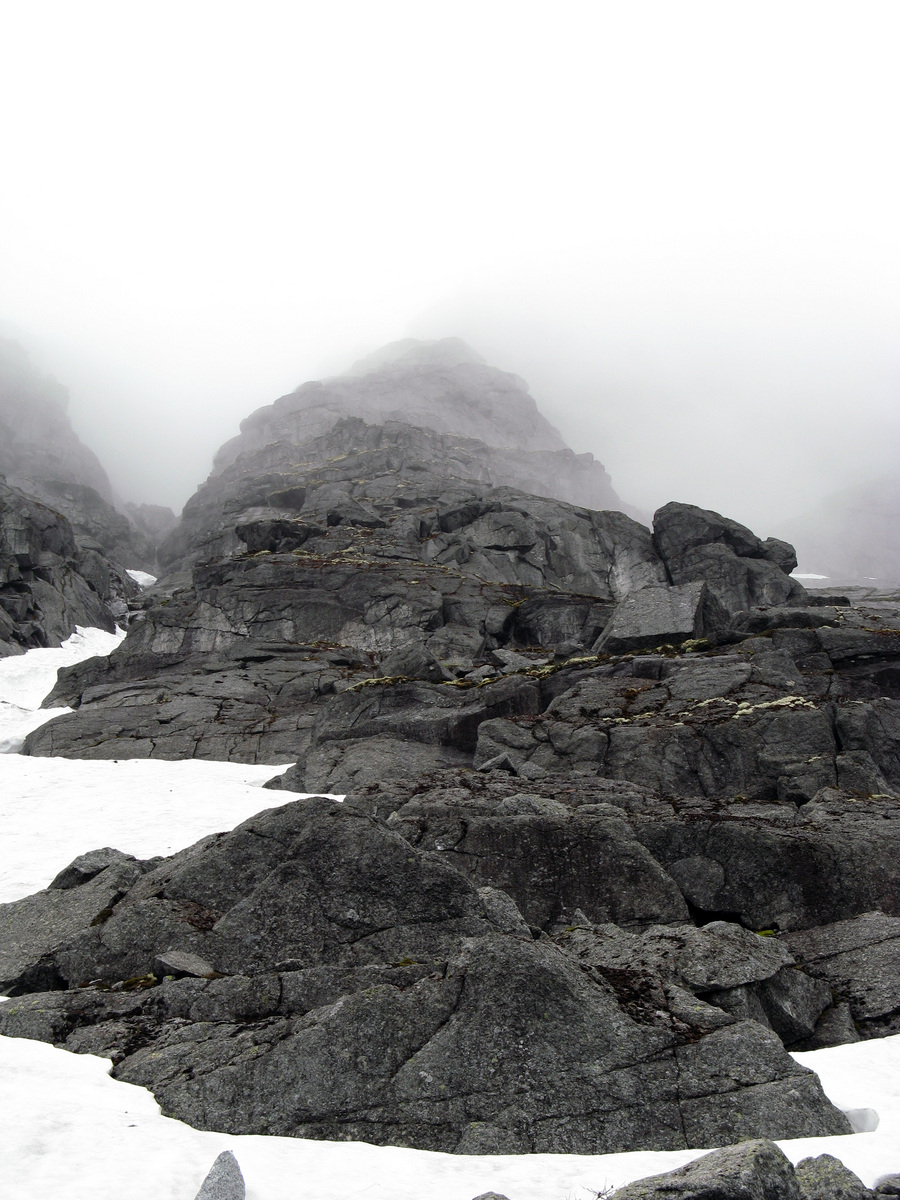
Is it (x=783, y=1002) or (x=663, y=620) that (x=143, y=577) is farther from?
(x=783, y=1002)

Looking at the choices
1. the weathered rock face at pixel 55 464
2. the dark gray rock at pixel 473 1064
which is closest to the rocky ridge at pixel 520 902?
the dark gray rock at pixel 473 1064

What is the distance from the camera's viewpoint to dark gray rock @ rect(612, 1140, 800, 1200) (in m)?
5.34

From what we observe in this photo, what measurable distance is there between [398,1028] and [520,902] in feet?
21.8

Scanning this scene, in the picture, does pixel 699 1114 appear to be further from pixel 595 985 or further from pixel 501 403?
pixel 501 403

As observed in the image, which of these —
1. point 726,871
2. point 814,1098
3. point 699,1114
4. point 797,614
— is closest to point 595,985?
point 699,1114

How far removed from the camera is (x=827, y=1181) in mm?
5777

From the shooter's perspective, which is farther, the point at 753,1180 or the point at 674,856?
the point at 674,856

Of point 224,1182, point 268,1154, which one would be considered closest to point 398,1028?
point 268,1154

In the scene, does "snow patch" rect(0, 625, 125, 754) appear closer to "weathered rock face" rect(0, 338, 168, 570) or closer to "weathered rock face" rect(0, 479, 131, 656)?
"weathered rock face" rect(0, 479, 131, 656)

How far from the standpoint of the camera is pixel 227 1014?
916 centimetres

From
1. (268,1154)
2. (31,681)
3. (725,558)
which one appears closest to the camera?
(268,1154)

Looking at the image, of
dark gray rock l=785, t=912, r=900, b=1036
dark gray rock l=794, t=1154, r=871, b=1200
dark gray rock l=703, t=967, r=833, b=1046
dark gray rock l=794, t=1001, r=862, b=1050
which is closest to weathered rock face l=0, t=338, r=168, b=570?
dark gray rock l=785, t=912, r=900, b=1036

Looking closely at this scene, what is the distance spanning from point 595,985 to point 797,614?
25.8m

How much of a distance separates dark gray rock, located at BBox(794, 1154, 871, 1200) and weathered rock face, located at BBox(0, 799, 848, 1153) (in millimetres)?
1520
